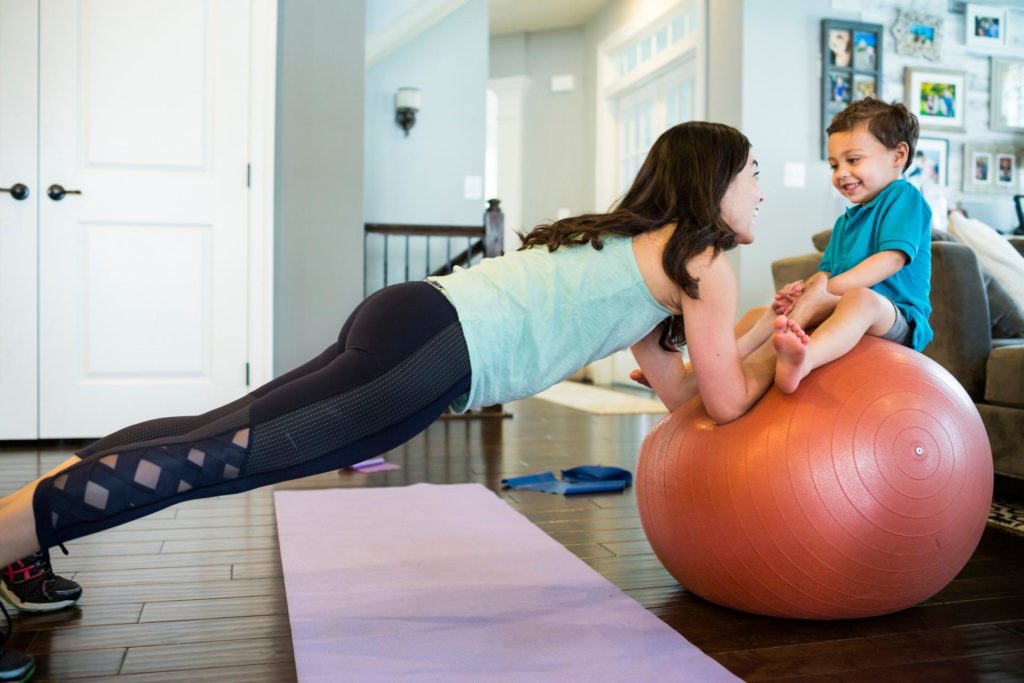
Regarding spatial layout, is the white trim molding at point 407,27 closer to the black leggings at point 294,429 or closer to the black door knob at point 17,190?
the black door knob at point 17,190

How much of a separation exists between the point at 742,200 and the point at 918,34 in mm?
4418

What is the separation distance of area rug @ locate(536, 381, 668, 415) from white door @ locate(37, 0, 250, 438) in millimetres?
2027

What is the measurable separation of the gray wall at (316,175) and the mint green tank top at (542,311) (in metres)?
2.77

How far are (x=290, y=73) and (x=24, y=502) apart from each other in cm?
328

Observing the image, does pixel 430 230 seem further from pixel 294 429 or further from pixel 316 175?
pixel 294 429

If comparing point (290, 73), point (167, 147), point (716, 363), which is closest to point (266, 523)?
point (716, 363)

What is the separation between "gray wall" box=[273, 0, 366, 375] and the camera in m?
4.09

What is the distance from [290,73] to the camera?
409cm

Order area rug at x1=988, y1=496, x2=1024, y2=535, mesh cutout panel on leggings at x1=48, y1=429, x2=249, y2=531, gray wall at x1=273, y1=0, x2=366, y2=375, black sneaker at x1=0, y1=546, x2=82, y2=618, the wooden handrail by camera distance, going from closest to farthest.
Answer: mesh cutout panel on leggings at x1=48, y1=429, x2=249, y2=531 → black sneaker at x1=0, y1=546, x2=82, y2=618 → area rug at x1=988, y1=496, x2=1024, y2=535 → gray wall at x1=273, y1=0, x2=366, y2=375 → the wooden handrail

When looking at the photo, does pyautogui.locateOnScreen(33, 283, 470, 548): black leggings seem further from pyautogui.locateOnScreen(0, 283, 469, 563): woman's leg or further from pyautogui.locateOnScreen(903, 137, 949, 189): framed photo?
pyautogui.locateOnScreen(903, 137, 949, 189): framed photo

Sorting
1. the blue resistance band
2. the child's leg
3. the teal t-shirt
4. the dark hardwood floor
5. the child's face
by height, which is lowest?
the dark hardwood floor

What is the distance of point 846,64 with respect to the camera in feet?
16.5

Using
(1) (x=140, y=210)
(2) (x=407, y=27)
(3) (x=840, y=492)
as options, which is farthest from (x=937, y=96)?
(3) (x=840, y=492)

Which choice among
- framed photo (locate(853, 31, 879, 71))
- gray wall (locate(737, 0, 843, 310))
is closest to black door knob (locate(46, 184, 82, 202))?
gray wall (locate(737, 0, 843, 310))
